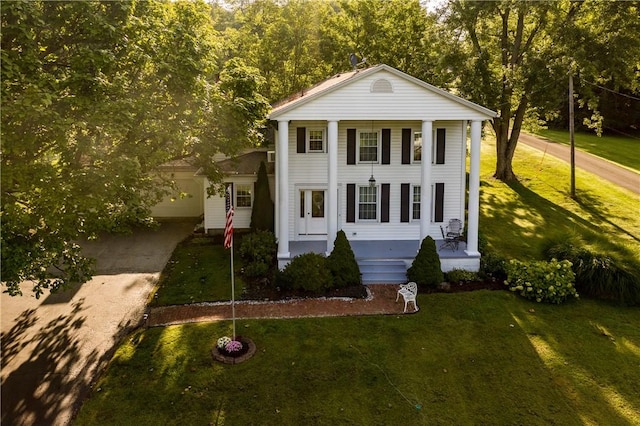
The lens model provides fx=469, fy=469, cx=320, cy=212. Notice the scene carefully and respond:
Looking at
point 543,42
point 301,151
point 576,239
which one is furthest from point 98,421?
point 543,42

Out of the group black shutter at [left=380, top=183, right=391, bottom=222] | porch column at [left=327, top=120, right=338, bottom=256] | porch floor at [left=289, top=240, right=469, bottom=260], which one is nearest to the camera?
porch column at [left=327, top=120, right=338, bottom=256]

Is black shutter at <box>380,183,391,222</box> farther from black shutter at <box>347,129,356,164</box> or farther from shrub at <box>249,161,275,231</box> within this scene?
shrub at <box>249,161,275,231</box>

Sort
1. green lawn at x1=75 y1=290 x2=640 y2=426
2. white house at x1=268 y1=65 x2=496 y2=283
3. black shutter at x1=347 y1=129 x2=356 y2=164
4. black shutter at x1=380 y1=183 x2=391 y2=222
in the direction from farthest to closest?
black shutter at x1=380 y1=183 x2=391 y2=222, black shutter at x1=347 y1=129 x2=356 y2=164, white house at x1=268 y1=65 x2=496 y2=283, green lawn at x1=75 y1=290 x2=640 y2=426

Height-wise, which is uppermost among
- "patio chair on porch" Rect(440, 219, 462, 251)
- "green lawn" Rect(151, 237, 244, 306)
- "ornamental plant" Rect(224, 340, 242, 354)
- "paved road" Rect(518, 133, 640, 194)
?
"paved road" Rect(518, 133, 640, 194)

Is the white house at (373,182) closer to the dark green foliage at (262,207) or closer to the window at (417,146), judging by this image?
the window at (417,146)

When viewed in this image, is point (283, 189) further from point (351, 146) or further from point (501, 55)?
point (501, 55)

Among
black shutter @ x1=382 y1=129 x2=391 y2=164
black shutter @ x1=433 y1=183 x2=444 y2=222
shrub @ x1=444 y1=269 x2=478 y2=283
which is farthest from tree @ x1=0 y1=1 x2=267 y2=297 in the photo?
black shutter @ x1=433 y1=183 x2=444 y2=222

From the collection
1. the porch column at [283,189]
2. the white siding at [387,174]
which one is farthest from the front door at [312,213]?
the porch column at [283,189]
